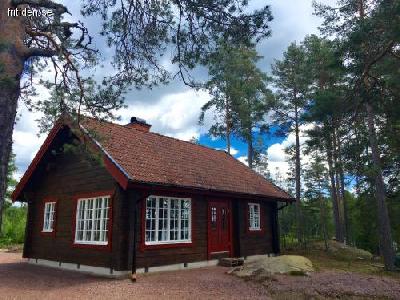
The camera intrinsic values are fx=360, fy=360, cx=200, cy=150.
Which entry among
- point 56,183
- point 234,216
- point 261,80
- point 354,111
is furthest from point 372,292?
point 261,80

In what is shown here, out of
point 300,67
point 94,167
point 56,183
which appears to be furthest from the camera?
point 300,67

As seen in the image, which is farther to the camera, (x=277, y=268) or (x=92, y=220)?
(x=92, y=220)

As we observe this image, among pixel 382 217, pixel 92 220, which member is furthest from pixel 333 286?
pixel 92 220

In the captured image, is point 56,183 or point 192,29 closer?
point 192,29

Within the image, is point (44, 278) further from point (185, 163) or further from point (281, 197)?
point (281, 197)

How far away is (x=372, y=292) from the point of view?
31.1ft

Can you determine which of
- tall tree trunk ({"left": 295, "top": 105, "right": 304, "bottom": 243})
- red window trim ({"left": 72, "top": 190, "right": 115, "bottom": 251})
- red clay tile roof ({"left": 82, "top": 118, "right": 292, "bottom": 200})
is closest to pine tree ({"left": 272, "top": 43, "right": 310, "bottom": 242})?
tall tree trunk ({"left": 295, "top": 105, "right": 304, "bottom": 243})

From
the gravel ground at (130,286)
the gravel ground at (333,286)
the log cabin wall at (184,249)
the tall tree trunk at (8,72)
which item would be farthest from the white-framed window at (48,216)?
the gravel ground at (333,286)

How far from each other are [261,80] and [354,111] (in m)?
20.0

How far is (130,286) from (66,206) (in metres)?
5.68

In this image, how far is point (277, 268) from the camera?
12.2 metres

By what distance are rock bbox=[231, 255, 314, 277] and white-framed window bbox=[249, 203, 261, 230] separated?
12.3ft

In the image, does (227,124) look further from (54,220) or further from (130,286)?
(130,286)

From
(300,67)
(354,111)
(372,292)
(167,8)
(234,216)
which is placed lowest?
(372,292)
